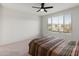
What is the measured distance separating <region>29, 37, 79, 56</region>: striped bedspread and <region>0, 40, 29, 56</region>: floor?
0.25 ft

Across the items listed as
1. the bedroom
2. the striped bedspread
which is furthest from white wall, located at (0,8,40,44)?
the striped bedspread

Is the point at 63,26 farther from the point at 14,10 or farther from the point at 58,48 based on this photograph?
the point at 14,10

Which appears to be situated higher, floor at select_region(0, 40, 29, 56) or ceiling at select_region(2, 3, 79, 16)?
ceiling at select_region(2, 3, 79, 16)

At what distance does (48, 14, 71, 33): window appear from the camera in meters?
1.20

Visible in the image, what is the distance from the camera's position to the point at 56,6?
3.82 feet

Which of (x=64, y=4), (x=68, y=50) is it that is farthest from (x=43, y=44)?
(x=64, y=4)

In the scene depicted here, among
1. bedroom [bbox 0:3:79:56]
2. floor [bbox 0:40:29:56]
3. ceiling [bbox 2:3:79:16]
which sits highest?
ceiling [bbox 2:3:79:16]

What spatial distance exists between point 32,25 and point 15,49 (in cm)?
38

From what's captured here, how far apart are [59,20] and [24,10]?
0.47m

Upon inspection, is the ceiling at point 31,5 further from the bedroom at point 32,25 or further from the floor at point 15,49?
the floor at point 15,49

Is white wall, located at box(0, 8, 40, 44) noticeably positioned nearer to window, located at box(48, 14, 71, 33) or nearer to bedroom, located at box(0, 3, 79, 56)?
bedroom, located at box(0, 3, 79, 56)

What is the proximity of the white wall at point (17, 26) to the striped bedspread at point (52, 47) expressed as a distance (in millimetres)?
128

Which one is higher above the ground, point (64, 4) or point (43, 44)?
point (64, 4)

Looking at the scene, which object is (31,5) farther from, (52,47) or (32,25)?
(52,47)
